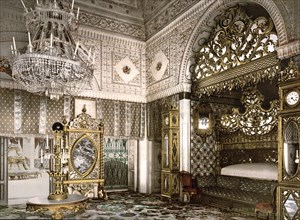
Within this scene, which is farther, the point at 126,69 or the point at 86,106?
the point at 126,69

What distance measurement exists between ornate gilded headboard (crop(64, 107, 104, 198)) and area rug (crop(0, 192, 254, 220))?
57 cm

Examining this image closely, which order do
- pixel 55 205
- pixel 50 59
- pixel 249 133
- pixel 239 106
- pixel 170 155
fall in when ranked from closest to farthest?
pixel 55 205 < pixel 50 59 < pixel 249 133 < pixel 170 155 < pixel 239 106

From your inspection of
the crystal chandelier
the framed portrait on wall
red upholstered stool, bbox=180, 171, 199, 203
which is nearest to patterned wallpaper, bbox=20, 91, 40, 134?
the framed portrait on wall

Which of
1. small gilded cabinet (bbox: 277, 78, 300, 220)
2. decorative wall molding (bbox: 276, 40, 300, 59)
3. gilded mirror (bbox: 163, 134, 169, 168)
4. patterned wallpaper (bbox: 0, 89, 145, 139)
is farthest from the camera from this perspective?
gilded mirror (bbox: 163, 134, 169, 168)

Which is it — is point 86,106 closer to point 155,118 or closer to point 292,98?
point 155,118

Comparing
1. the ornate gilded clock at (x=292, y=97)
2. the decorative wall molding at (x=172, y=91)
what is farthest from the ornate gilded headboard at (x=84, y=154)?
the ornate gilded clock at (x=292, y=97)

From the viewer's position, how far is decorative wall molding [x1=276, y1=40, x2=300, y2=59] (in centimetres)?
480

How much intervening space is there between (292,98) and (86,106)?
585cm

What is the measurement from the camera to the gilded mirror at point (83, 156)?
7.75m

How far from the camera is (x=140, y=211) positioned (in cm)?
634

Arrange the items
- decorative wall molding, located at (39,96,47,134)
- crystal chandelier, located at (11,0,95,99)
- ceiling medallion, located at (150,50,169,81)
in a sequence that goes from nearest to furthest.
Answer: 1. crystal chandelier, located at (11,0,95,99)
2. decorative wall molding, located at (39,96,47,134)
3. ceiling medallion, located at (150,50,169,81)

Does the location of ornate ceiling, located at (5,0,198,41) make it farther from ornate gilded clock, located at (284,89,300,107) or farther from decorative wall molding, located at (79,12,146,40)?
ornate gilded clock, located at (284,89,300,107)

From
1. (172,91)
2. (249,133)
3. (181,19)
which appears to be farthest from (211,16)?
(249,133)

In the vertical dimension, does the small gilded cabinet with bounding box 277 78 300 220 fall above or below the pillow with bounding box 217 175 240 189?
above
